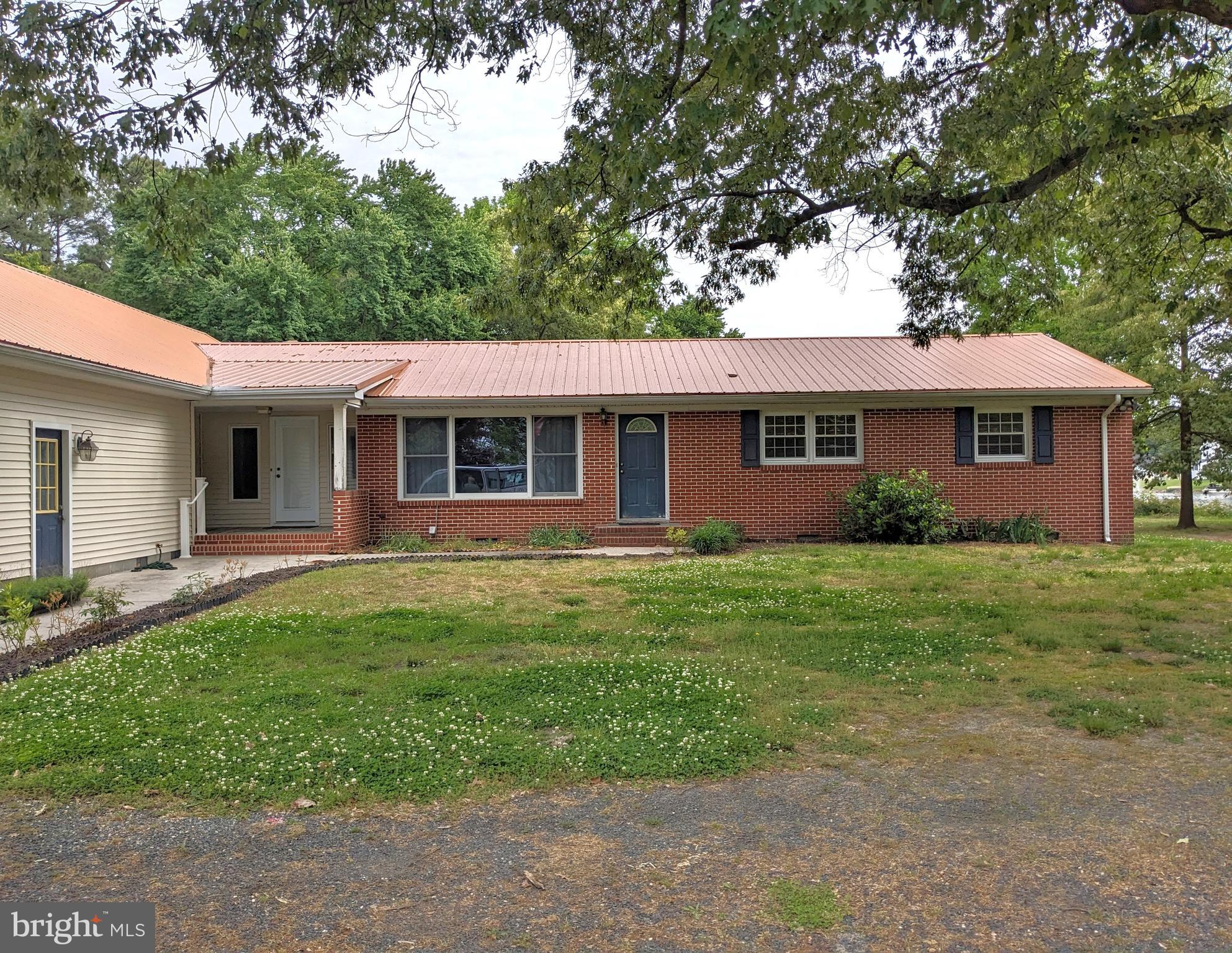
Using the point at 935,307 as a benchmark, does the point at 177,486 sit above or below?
below

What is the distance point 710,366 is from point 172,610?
1104cm

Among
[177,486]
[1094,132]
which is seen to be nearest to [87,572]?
[177,486]

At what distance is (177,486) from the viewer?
1435 centimetres

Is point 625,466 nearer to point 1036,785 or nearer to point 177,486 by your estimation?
point 177,486

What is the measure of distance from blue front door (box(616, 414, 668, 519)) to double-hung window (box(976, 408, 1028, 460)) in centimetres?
583

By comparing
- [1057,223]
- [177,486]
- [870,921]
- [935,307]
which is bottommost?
[870,921]

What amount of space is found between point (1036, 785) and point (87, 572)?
1182cm

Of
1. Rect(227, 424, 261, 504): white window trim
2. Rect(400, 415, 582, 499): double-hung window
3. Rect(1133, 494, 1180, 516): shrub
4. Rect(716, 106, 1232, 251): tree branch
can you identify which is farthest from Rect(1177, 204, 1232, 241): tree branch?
Rect(1133, 494, 1180, 516): shrub

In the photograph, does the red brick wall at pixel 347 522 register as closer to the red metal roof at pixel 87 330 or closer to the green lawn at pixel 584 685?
the red metal roof at pixel 87 330

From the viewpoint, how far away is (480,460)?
1616 centimetres

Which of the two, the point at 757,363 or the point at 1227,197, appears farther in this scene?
the point at 757,363

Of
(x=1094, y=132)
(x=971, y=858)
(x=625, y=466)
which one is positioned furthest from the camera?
(x=625, y=466)

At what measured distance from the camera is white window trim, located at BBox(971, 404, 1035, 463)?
52.3ft

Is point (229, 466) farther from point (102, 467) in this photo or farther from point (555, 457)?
point (555, 457)
